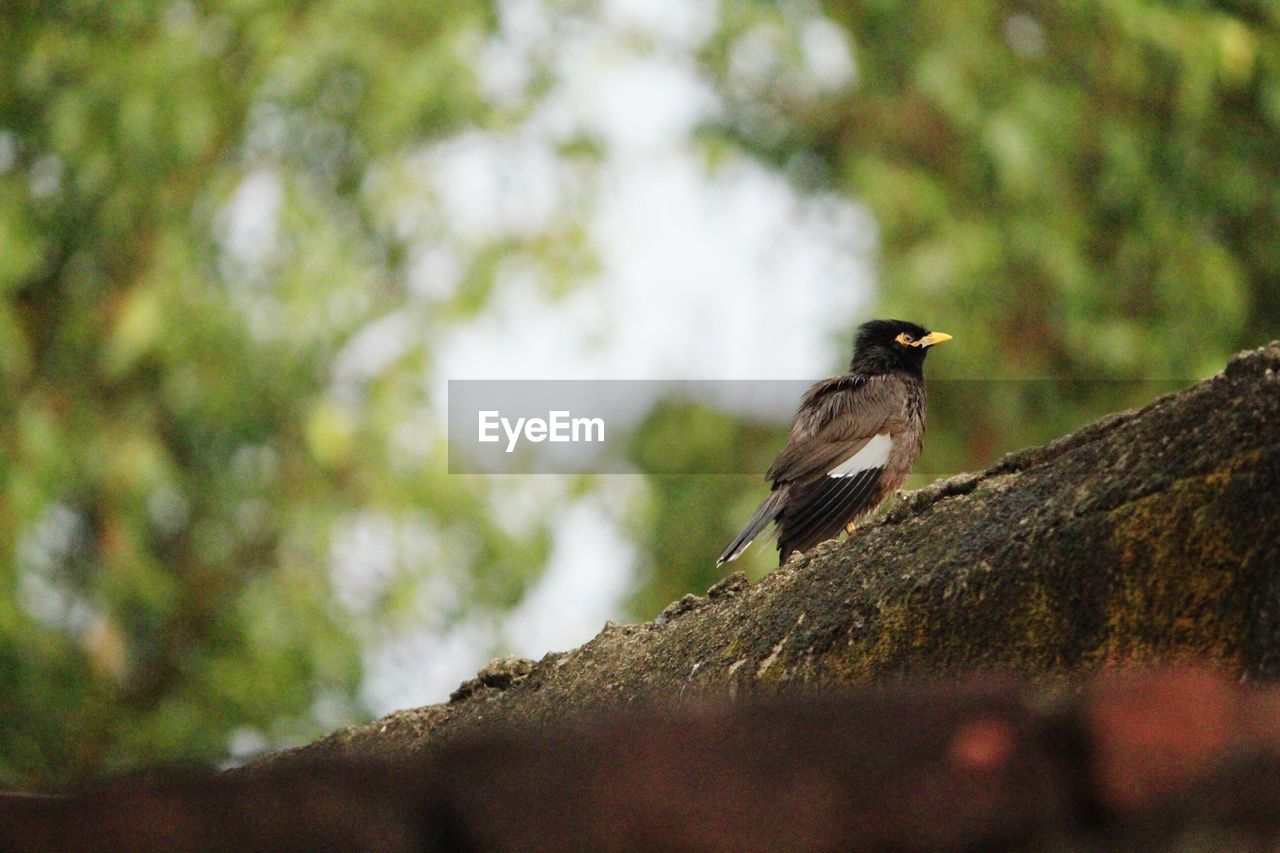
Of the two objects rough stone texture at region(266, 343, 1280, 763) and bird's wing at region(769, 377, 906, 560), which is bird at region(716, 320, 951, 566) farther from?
A: rough stone texture at region(266, 343, 1280, 763)

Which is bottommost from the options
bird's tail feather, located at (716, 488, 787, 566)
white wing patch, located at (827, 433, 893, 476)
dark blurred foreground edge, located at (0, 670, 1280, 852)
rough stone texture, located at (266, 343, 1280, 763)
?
dark blurred foreground edge, located at (0, 670, 1280, 852)

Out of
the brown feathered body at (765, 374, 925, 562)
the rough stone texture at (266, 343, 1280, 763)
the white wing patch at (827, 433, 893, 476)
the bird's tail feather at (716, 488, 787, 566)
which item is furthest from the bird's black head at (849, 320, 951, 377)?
the rough stone texture at (266, 343, 1280, 763)

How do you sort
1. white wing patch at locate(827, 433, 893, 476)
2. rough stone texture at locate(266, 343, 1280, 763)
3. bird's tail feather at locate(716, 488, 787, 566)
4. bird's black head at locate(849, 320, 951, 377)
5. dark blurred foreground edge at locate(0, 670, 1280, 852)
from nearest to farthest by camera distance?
dark blurred foreground edge at locate(0, 670, 1280, 852) → rough stone texture at locate(266, 343, 1280, 763) → bird's tail feather at locate(716, 488, 787, 566) → white wing patch at locate(827, 433, 893, 476) → bird's black head at locate(849, 320, 951, 377)

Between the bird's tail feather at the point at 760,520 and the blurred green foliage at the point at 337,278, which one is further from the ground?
the blurred green foliage at the point at 337,278

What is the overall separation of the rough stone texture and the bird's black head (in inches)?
146

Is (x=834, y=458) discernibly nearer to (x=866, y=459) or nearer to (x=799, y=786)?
(x=866, y=459)

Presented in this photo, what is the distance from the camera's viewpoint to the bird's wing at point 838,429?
516cm

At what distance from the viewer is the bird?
488 centimetres

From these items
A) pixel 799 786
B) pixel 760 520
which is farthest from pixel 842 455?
pixel 799 786

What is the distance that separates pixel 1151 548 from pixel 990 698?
0.86 metres

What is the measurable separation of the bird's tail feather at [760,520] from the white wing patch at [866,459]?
172 millimetres

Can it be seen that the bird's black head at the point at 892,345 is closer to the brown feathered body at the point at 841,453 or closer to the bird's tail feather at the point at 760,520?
the brown feathered body at the point at 841,453

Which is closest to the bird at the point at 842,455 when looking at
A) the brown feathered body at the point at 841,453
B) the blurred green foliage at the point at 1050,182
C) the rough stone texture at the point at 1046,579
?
the brown feathered body at the point at 841,453

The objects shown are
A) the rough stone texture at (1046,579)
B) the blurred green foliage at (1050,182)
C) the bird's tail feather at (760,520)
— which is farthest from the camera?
the blurred green foliage at (1050,182)
